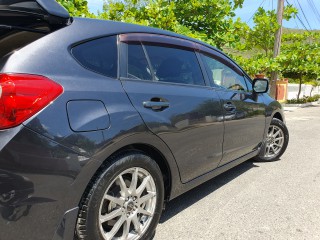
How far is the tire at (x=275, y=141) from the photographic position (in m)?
5.07

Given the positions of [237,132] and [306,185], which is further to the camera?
[306,185]

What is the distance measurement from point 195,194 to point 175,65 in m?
1.55

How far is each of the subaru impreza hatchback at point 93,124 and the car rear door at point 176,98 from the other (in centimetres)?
1

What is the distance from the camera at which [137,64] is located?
259 cm

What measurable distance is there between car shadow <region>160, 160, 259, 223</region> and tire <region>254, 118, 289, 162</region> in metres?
0.55

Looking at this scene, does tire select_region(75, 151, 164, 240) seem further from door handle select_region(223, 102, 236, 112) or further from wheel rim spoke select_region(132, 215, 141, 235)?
door handle select_region(223, 102, 236, 112)

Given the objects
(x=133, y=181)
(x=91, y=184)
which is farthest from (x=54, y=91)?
(x=133, y=181)

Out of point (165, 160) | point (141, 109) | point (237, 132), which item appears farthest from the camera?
point (237, 132)

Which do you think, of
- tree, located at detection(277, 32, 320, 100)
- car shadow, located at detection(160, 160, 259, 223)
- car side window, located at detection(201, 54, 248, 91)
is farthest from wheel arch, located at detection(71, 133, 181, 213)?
tree, located at detection(277, 32, 320, 100)

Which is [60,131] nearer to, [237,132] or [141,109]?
[141,109]

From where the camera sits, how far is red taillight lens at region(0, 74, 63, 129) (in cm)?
176

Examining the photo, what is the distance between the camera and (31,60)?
1898mm

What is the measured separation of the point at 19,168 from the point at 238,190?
2831mm

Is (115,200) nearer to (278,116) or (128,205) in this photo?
(128,205)
